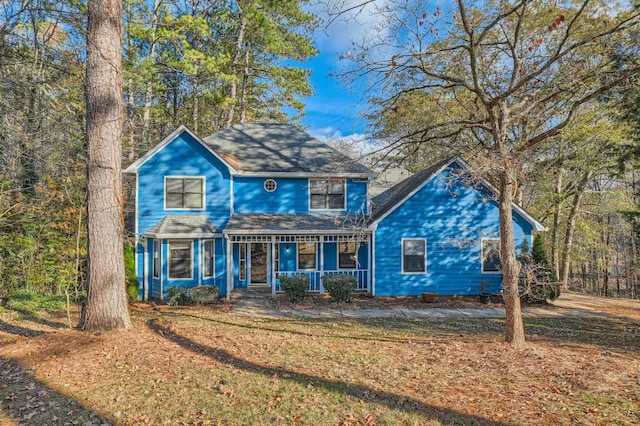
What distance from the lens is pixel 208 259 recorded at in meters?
14.1

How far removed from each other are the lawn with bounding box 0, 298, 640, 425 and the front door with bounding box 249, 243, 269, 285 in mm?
6973

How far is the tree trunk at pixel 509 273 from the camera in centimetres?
725

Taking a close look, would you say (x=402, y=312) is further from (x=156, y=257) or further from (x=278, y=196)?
(x=156, y=257)

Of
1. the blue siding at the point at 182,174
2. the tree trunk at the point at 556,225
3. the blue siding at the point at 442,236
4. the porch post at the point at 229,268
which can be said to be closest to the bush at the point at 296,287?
the porch post at the point at 229,268

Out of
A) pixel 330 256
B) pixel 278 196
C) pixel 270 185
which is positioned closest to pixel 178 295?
pixel 278 196

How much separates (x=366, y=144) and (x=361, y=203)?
24.1ft

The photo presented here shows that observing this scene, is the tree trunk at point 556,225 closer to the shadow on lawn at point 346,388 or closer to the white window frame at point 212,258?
the white window frame at point 212,258

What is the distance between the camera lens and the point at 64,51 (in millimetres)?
9805

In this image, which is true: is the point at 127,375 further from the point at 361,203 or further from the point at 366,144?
the point at 361,203

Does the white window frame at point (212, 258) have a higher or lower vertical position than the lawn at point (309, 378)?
higher

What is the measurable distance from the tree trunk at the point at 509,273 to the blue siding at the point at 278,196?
7.78 meters

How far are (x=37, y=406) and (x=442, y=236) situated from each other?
13.1 m

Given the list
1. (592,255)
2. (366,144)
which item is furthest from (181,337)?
(592,255)

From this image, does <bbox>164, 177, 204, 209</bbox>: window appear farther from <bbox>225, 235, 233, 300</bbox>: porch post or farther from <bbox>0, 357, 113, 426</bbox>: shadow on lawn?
<bbox>0, 357, 113, 426</bbox>: shadow on lawn
